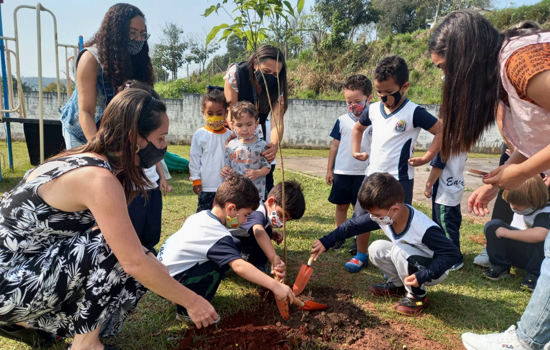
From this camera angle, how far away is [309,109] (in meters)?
16.2

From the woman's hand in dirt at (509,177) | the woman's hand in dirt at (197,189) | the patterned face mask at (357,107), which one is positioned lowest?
the woman's hand in dirt at (197,189)

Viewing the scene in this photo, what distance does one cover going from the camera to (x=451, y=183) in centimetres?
366

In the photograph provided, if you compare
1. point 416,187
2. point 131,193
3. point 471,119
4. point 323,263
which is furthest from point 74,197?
point 416,187

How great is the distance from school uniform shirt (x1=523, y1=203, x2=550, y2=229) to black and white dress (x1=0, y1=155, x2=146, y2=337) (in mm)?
3114

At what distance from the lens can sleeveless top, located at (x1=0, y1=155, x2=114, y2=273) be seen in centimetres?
172

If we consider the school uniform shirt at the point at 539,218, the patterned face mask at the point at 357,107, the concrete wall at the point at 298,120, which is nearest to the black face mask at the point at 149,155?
the patterned face mask at the point at 357,107

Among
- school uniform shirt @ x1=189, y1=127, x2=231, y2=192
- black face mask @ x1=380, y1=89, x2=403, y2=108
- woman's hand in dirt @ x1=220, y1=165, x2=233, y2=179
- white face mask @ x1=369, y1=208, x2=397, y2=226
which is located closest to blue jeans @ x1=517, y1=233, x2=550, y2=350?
white face mask @ x1=369, y1=208, x2=397, y2=226

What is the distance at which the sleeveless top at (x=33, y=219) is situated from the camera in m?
1.72

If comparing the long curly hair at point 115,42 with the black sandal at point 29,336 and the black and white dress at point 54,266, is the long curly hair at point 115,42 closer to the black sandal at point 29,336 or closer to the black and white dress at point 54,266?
the black and white dress at point 54,266

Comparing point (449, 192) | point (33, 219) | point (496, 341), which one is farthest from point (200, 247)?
point (449, 192)

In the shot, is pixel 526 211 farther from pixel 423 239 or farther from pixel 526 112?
pixel 526 112

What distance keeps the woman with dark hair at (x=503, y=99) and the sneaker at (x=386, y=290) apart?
2.65ft

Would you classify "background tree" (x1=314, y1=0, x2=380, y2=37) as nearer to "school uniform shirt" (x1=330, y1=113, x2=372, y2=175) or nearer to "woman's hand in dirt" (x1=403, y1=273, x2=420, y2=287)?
"school uniform shirt" (x1=330, y1=113, x2=372, y2=175)

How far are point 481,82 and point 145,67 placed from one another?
7.51 ft
